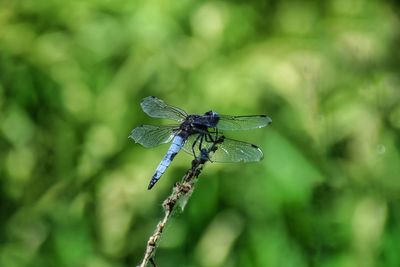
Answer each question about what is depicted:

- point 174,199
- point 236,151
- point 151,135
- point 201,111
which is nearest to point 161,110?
point 151,135

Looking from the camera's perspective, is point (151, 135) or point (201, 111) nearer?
point (151, 135)

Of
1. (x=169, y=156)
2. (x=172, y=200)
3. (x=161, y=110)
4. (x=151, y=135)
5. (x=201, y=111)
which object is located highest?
(x=201, y=111)

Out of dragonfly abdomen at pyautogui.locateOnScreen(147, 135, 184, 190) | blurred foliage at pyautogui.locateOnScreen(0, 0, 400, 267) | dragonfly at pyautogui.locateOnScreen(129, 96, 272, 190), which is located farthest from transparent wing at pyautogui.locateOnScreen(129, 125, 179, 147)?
blurred foliage at pyautogui.locateOnScreen(0, 0, 400, 267)

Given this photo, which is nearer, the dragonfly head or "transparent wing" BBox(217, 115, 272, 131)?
the dragonfly head

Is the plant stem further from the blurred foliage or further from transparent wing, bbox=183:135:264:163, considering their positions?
the blurred foliage

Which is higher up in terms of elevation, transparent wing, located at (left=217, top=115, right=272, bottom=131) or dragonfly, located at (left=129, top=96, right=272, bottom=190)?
transparent wing, located at (left=217, top=115, right=272, bottom=131)

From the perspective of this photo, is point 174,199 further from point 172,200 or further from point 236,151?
point 236,151
